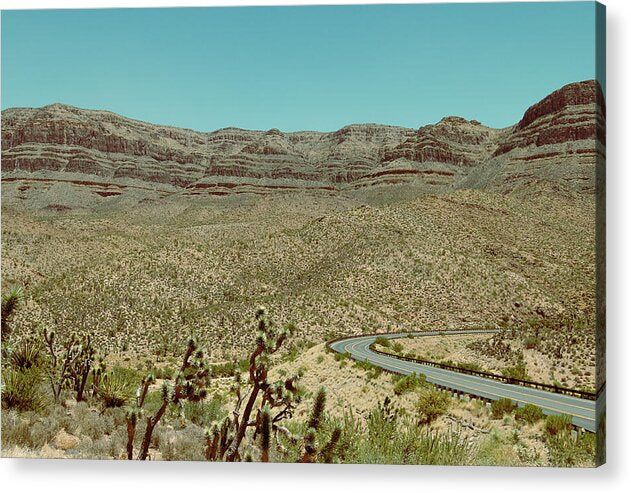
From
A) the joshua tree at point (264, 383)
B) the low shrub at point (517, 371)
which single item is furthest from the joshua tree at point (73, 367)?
the low shrub at point (517, 371)

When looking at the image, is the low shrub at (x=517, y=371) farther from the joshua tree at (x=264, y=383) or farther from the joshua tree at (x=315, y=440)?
the joshua tree at (x=264, y=383)

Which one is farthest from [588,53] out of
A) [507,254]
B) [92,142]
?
[92,142]

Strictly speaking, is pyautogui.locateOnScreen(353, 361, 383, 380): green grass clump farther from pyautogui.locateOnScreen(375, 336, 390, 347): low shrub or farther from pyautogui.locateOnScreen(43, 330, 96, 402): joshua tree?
pyautogui.locateOnScreen(43, 330, 96, 402): joshua tree

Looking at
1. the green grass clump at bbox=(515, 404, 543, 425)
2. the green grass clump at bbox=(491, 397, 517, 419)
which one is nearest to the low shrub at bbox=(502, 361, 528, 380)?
the green grass clump at bbox=(491, 397, 517, 419)

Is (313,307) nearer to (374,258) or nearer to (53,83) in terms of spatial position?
(374,258)

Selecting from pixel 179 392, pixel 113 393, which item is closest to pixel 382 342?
pixel 113 393

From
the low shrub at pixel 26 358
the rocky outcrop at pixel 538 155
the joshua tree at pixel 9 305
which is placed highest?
the rocky outcrop at pixel 538 155
